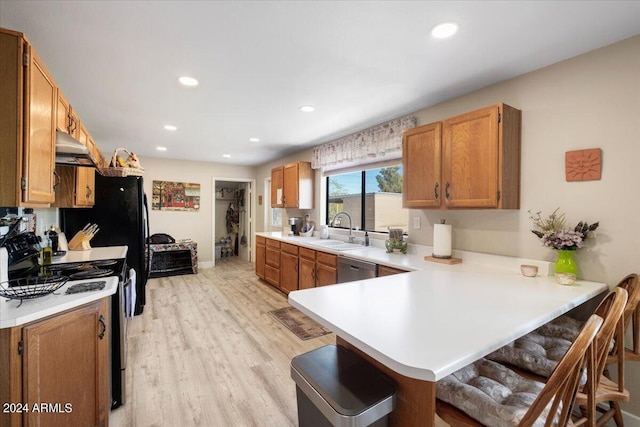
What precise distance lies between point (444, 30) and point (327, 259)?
2.38 metres

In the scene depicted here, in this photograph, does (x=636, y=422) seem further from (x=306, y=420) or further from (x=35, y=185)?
(x=35, y=185)

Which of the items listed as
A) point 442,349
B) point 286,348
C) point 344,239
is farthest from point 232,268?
point 442,349

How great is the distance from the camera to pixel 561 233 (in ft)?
5.96

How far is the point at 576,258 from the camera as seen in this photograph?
1.93 metres

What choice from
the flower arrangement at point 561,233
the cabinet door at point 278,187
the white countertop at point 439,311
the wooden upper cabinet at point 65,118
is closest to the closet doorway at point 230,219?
the cabinet door at point 278,187

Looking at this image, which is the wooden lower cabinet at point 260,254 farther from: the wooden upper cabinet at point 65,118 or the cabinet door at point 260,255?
the wooden upper cabinet at point 65,118

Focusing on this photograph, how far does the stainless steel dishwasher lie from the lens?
8.78 ft

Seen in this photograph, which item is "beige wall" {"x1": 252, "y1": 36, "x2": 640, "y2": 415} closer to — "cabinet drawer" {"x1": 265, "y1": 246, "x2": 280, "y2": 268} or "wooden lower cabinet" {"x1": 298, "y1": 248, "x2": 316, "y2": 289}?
"wooden lower cabinet" {"x1": 298, "y1": 248, "x2": 316, "y2": 289}

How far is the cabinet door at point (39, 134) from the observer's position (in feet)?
4.63

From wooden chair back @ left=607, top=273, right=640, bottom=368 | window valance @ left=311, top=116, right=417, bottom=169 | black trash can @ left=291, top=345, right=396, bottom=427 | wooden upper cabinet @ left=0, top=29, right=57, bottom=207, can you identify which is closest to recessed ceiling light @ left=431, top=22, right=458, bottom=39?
window valance @ left=311, top=116, right=417, bottom=169

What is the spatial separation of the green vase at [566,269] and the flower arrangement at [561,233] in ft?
0.15

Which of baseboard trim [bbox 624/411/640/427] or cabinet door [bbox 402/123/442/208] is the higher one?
cabinet door [bbox 402/123/442/208]

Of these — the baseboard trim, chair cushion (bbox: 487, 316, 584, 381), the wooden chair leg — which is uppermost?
chair cushion (bbox: 487, 316, 584, 381)

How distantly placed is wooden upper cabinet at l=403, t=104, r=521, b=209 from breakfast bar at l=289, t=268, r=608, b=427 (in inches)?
25.5
